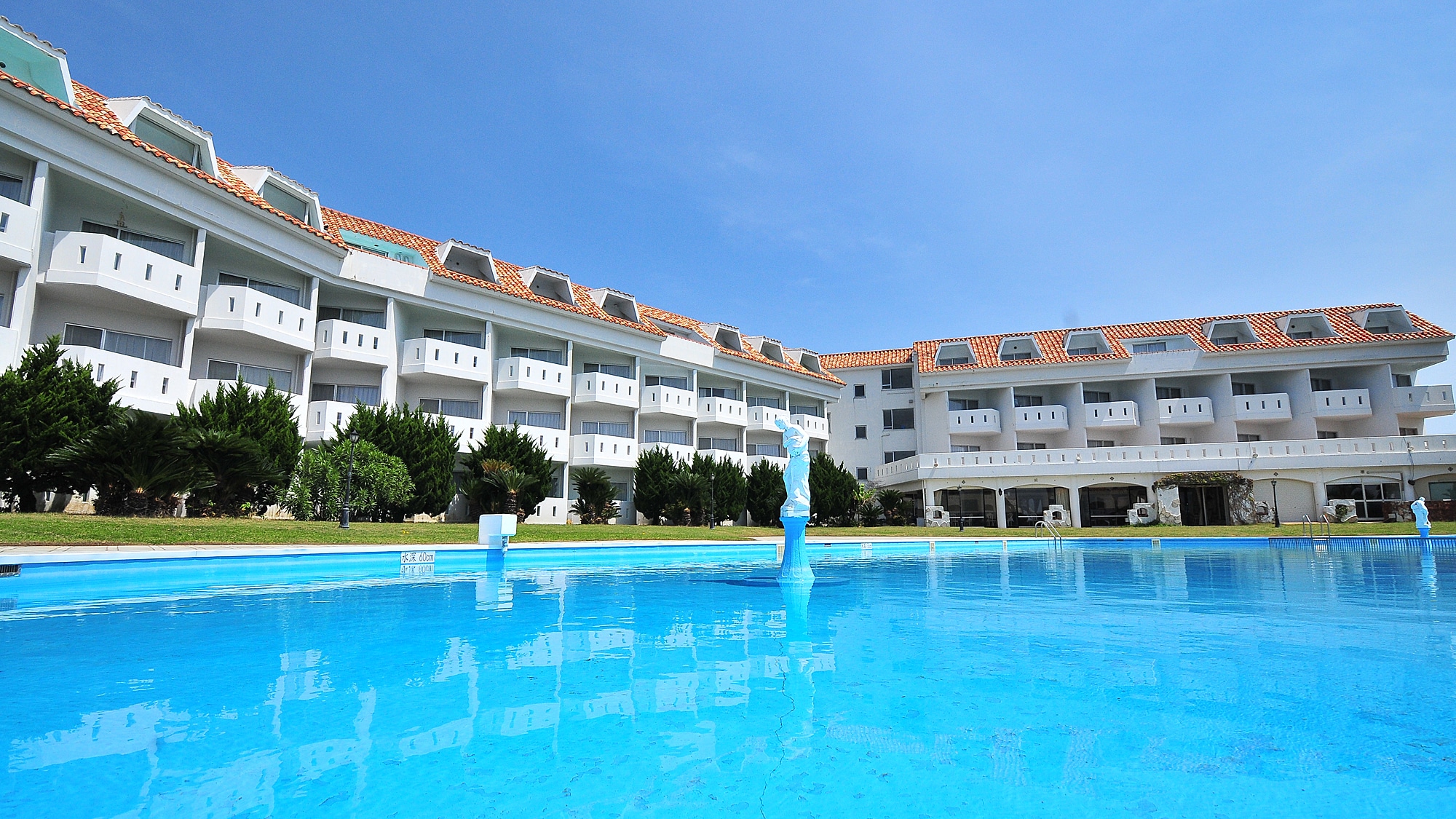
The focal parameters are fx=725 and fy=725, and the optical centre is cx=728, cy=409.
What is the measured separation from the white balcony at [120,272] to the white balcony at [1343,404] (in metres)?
48.6

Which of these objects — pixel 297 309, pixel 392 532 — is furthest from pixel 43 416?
pixel 297 309

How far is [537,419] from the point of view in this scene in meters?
31.1

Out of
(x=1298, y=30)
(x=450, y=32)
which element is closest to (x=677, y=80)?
(x=450, y=32)

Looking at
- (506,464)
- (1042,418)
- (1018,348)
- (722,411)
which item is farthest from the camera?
(1018,348)

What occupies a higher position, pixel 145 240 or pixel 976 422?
pixel 145 240

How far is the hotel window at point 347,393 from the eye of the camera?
2627cm

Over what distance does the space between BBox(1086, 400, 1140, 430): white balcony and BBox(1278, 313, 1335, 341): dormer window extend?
9477 millimetres

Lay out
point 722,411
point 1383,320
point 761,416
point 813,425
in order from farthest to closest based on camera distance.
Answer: point 813,425
point 1383,320
point 761,416
point 722,411

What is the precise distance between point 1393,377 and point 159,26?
5301cm

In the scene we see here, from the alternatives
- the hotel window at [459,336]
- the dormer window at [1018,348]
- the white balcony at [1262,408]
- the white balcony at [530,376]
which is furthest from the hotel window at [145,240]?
the white balcony at [1262,408]

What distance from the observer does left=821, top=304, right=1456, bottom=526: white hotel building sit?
3434 cm

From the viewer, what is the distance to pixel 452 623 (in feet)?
24.9

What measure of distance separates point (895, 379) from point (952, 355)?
3.69 meters

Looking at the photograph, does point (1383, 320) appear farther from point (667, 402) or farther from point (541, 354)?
point (541, 354)
